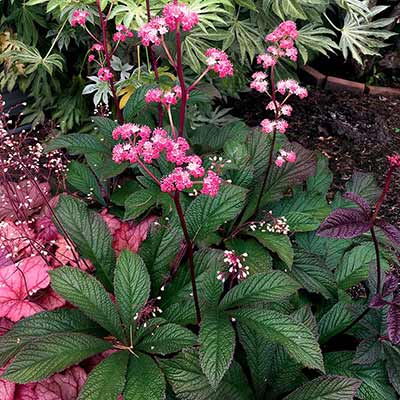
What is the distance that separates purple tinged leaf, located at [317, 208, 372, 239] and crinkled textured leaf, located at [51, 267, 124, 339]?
1.88ft

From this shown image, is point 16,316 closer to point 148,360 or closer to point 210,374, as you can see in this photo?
point 148,360

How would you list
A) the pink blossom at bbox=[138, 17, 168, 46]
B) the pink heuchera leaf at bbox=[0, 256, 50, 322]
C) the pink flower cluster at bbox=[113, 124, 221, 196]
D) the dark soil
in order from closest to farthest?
the pink flower cluster at bbox=[113, 124, 221, 196] → the pink blossom at bbox=[138, 17, 168, 46] → the pink heuchera leaf at bbox=[0, 256, 50, 322] → the dark soil

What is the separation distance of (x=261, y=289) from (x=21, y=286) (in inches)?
26.9

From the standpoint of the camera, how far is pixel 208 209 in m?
1.46

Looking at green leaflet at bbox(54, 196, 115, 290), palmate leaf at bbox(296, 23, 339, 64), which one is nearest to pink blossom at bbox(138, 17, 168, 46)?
green leaflet at bbox(54, 196, 115, 290)

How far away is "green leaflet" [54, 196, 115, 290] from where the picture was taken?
147 cm

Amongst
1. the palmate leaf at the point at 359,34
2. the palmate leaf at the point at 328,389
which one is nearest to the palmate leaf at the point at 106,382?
the palmate leaf at the point at 328,389

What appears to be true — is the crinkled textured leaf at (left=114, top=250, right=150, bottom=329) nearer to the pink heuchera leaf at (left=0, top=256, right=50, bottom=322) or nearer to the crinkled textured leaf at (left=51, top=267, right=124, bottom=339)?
the crinkled textured leaf at (left=51, top=267, right=124, bottom=339)

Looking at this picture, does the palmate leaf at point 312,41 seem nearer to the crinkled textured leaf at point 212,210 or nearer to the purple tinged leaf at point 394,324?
the crinkled textured leaf at point 212,210

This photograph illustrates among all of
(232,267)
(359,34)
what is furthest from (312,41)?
(232,267)

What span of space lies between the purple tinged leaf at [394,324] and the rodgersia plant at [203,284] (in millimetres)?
72

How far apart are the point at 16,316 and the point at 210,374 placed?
61 cm

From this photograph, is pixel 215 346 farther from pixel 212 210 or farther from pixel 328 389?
pixel 212 210

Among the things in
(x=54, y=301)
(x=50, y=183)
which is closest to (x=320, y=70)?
(x=50, y=183)
